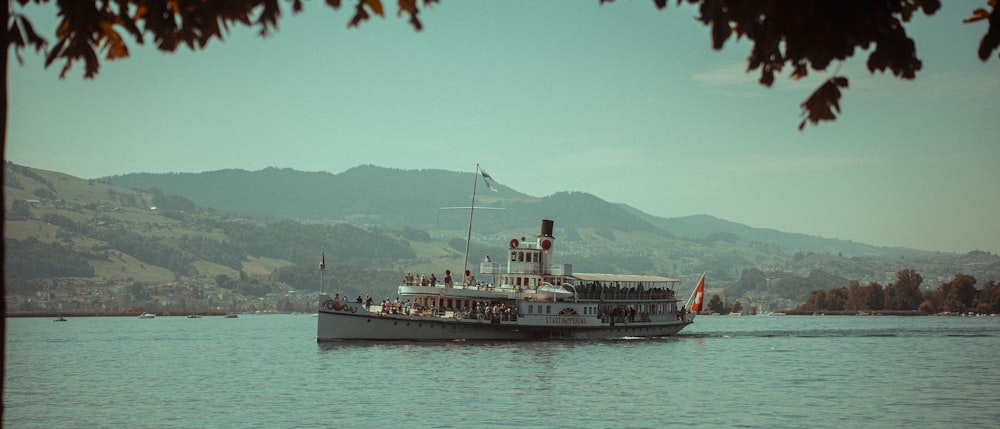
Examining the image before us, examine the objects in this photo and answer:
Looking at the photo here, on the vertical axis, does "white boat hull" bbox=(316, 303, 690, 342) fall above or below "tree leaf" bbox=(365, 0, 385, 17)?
below

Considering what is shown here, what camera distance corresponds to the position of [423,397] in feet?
142

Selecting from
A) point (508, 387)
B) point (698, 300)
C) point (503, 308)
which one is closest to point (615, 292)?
point (503, 308)

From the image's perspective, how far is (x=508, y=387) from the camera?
4659cm

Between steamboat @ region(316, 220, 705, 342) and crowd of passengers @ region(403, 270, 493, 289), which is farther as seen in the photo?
crowd of passengers @ region(403, 270, 493, 289)

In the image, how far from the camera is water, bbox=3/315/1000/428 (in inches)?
1478

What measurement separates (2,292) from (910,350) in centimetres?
8387

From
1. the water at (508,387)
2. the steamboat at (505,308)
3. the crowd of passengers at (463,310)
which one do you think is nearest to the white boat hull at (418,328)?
the steamboat at (505,308)

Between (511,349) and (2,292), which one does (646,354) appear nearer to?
(511,349)

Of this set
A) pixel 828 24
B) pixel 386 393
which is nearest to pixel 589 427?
pixel 386 393

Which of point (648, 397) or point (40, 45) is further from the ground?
point (40, 45)

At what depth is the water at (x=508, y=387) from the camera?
37.5 meters

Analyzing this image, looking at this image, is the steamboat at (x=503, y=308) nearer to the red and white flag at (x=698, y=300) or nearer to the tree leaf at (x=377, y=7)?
the red and white flag at (x=698, y=300)

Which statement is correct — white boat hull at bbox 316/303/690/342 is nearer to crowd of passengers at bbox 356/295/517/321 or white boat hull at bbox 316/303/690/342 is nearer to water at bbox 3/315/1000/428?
crowd of passengers at bbox 356/295/517/321

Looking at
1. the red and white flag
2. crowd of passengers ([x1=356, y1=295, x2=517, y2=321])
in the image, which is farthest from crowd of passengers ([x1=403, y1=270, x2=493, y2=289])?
the red and white flag
